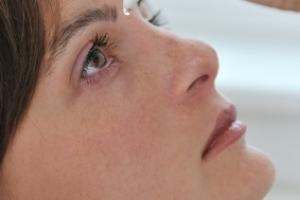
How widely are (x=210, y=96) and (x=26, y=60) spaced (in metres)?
0.22

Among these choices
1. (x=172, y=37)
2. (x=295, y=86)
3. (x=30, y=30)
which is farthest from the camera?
(x=295, y=86)

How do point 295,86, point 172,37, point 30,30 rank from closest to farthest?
point 30,30 → point 172,37 → point 295,86

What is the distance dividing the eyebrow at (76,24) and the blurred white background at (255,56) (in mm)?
514

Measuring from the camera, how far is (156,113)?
30.6 inches

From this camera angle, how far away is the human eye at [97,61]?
76cm

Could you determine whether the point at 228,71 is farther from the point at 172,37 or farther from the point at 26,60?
the point at 26,60

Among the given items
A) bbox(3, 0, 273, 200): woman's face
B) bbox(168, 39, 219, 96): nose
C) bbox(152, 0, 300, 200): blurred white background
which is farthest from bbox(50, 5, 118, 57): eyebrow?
bbox(152, 0, 300, 200): blurred white background

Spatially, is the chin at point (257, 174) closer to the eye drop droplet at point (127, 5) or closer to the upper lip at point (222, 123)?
the upper lip at point (222, 123)

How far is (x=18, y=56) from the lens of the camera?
27.9 inches

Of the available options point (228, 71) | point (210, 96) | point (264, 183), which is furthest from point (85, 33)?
point (228, 71)

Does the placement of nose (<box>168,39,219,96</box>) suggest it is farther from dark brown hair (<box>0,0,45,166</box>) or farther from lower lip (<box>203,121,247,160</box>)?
dark brown hair (<box>0,0,45,166</box>)

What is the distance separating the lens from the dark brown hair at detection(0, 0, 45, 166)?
2.31ft

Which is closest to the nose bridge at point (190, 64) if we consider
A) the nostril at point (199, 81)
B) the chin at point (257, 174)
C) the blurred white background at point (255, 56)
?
the nostril at point (199, 81)

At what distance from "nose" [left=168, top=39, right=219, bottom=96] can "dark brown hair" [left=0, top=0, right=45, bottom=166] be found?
158 mm
